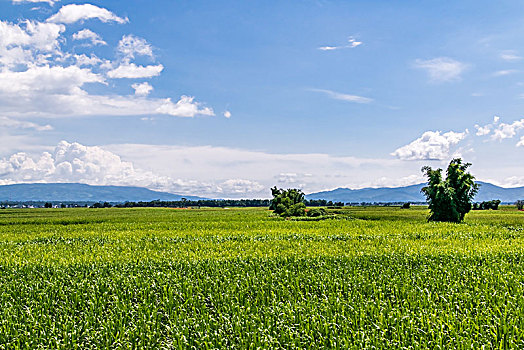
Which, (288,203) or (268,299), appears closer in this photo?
(268,299)

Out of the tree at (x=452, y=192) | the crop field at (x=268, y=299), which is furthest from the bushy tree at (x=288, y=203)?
the crop field at (x=268, y=299)

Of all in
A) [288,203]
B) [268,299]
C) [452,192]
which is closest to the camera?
[268,299]

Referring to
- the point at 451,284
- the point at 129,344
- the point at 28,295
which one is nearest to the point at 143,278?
the point at 28,295

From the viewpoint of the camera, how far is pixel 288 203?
194 ft

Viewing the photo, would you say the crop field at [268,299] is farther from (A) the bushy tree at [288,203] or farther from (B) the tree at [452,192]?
(A) the bushy tree at [288,203]

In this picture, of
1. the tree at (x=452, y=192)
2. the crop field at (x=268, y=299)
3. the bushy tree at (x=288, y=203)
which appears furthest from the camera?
the bushy tree at (x=288, y=203)

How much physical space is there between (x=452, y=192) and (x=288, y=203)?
1116 inches

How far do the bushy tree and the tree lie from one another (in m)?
23.9

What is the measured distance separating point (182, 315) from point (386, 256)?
27.1 ft

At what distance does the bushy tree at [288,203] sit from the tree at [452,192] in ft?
78.3

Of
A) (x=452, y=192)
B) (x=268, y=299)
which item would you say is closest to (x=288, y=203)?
(x=452, y=192)

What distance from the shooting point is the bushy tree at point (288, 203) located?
186 feet

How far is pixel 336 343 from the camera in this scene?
22.7 ft

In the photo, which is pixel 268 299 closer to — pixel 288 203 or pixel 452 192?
pixel 452 192
